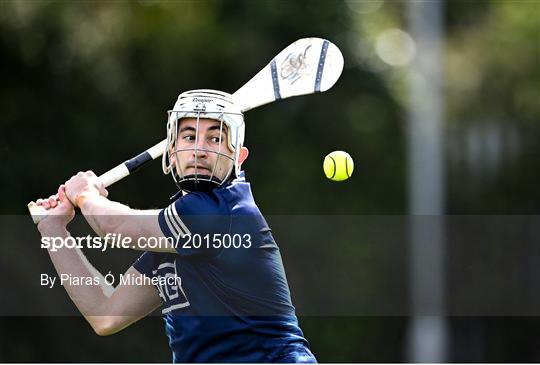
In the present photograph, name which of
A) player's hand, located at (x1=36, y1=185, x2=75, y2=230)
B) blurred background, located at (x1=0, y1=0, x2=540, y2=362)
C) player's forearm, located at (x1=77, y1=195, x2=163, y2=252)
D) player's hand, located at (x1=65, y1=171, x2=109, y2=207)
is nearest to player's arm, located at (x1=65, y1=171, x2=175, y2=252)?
player's forearm, located at (x1=77, y1=195, x2=163, y2=252)

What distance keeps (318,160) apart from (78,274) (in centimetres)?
850

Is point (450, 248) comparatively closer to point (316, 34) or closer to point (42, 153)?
point (316, 34)

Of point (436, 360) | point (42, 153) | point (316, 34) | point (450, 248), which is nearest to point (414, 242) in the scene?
point (450, 248)

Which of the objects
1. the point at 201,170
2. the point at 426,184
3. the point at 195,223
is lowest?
the point at 426,184

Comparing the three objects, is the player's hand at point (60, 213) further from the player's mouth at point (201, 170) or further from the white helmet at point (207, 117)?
the player's mouth at point (201, 170)

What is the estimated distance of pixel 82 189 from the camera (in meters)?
4.86

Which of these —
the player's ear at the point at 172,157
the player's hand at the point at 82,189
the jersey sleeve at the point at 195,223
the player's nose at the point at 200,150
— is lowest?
the jersey sleeve at the point at 195,223

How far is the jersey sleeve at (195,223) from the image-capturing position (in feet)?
14.8

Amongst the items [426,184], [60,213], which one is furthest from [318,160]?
[60,213]

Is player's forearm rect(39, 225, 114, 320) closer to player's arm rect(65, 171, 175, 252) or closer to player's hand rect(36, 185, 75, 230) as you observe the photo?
player's hand rect(36, 185, 75, 230)

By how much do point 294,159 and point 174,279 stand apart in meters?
8.63

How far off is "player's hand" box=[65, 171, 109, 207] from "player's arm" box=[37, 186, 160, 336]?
2.4 inches

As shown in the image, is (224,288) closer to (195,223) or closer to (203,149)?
(195,223)

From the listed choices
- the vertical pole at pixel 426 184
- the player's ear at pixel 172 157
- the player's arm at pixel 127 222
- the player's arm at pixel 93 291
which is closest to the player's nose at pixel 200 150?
the player's ear at pixel 172 157
